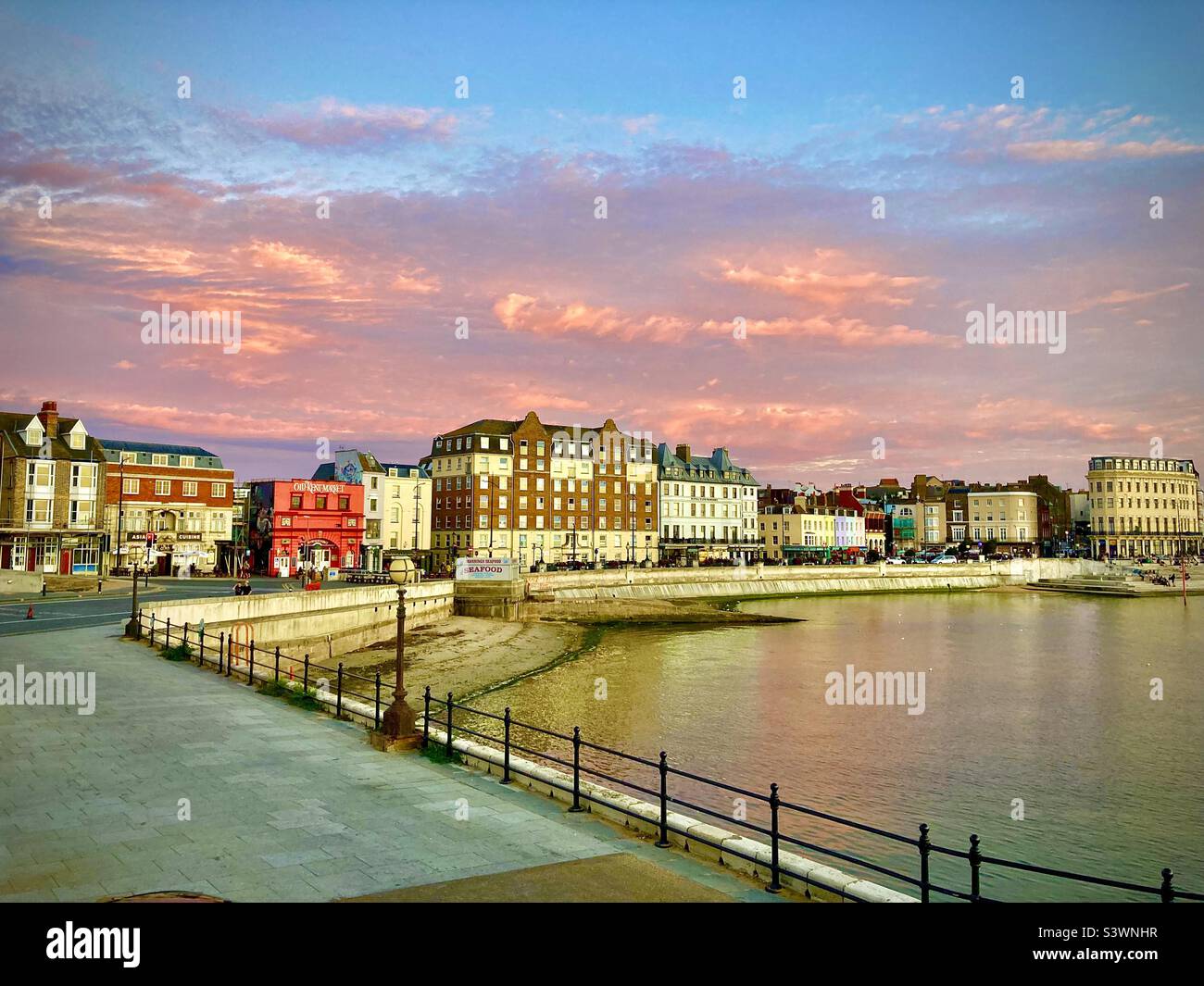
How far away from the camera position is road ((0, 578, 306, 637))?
3534cm

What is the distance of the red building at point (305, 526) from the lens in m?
76.7

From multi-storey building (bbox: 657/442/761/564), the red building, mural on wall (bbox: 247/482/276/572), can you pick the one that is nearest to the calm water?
the red building

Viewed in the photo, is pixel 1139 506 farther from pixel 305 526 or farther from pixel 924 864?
pixel 924 864

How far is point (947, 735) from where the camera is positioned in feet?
100.0

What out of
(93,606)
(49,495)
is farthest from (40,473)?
(93,606)

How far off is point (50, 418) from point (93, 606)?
3913 centimetres

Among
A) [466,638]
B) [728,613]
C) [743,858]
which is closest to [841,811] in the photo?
[743,858]

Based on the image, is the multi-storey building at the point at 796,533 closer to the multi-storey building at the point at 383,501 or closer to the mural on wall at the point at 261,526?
the multi-storey building at the point at 383,501

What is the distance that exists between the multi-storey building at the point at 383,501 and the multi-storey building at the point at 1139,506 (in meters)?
132

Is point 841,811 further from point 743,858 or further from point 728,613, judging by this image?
point 728,613

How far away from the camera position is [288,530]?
77.2m

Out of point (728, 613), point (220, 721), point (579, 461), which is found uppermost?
point (579, 461)

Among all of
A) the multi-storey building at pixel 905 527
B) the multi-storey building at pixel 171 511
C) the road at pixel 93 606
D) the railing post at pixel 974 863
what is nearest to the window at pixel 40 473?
the multi-storey building at pixel 171 511
